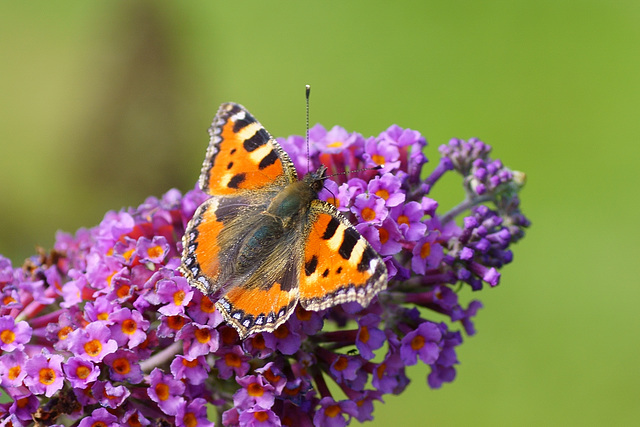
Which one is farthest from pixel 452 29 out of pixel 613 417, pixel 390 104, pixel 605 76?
pixel 613 417

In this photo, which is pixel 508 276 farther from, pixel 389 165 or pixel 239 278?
pixel 239 278

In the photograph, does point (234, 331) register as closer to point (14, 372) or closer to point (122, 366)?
point (122, 366)

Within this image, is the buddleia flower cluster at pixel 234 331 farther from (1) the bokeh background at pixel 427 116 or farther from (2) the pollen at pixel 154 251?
(1) the bokeh background at pixel 427 116

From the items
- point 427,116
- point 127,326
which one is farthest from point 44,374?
point 427,116

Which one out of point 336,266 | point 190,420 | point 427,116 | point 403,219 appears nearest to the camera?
point 336,266

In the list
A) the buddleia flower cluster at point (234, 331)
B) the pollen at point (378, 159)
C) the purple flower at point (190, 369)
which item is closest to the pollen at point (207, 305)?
the buddleia flower cluster at point (234, 331)

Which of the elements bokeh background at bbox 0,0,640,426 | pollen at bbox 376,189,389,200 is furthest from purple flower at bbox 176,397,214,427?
bokeh background at bbox 0,0,640,426
